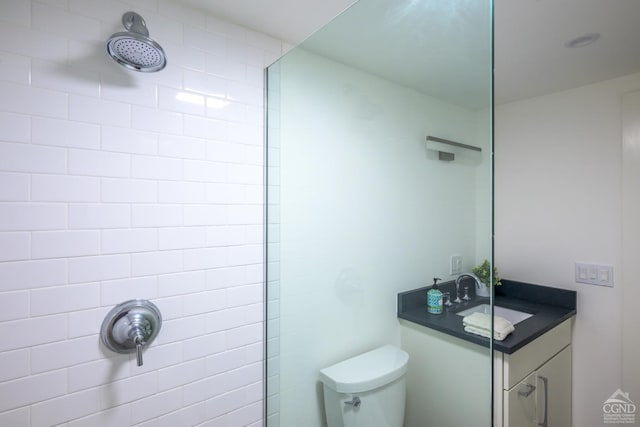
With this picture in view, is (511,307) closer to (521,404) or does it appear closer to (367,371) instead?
(521,404)

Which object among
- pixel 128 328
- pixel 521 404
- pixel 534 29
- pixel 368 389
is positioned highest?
pixel 534 29

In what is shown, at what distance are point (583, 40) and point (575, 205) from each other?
0.99 meters

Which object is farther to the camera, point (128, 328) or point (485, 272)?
point (128, 328)

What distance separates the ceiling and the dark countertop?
0.71 meters

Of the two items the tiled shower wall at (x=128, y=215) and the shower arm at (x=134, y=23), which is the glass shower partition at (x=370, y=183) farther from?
the shower arm at (x=134, y=23)

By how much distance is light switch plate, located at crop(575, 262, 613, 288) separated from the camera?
1756 millimetres

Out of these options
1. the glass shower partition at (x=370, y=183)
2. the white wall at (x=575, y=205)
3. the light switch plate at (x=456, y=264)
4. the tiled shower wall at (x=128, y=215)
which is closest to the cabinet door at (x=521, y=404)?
the glass shower partition at (x=370, y=183)

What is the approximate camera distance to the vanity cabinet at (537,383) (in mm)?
1291

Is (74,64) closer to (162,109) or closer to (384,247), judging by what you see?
(162,109)

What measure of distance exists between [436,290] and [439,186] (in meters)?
0.34

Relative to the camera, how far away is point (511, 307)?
196 cm

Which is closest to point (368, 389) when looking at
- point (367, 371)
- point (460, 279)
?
point (367, 371)

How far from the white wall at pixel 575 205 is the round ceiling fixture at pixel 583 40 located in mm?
579

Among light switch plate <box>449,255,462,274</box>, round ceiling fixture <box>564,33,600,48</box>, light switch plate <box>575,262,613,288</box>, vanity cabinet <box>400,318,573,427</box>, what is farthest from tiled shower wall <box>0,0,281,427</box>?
light switch plate <box>575,262,613,288</box>
